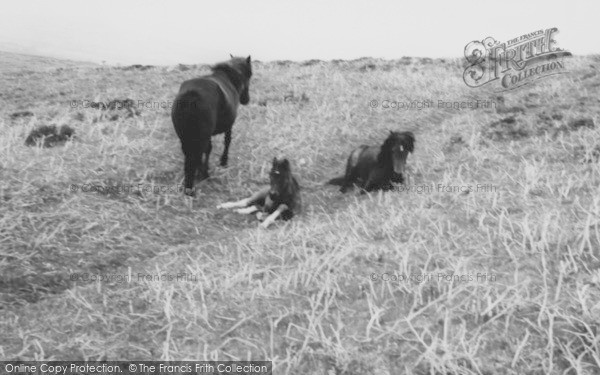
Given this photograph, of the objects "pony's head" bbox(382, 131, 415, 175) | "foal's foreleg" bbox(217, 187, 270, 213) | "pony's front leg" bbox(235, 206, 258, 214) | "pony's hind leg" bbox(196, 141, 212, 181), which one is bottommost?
"pony's front leg" bbox(235, 206, 258, 214)

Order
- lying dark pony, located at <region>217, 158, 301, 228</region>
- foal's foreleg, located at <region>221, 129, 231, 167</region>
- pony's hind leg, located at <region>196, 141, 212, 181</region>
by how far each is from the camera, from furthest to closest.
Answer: foal's foreleg, located at <region>221, 129, 231, 167</region>, pony's hind leg, located at <region>196, 141, 212, 181</region>, lying dark pony, located at <region>217, 158, 301, 228</region>

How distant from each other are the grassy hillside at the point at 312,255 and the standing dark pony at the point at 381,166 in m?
0.39

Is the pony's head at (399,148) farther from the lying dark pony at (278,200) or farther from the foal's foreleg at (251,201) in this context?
the foal's foreleg at (251,201)

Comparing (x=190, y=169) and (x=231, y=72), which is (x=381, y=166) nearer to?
(x=190, y=169)

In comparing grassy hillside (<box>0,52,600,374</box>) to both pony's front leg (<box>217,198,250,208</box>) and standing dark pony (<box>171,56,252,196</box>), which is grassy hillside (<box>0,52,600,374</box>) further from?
standing dark pony (<box>171,56,252,196</box>)

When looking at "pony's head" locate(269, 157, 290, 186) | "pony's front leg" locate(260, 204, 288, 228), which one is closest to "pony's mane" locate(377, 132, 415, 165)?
"pony's head" locate(269, 157, 290, 186)

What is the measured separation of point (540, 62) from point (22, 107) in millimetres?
20740

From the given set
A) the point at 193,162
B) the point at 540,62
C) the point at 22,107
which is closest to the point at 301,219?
the point at 193,162

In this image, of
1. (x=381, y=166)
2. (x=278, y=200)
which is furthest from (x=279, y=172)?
(x=381, y=166)

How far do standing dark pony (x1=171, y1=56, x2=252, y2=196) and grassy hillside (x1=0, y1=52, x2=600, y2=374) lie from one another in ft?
2.01

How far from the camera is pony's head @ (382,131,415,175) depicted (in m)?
8.55

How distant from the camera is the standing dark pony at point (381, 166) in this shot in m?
8.59

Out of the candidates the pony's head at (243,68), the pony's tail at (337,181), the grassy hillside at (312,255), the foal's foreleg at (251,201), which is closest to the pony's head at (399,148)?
the grassy hillside at (312,255)

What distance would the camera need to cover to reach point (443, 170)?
9.30 meters
